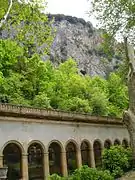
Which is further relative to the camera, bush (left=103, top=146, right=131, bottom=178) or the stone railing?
the stone railing

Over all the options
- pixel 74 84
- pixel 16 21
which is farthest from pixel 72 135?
pixel 74 84

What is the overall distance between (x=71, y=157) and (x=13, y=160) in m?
4.21

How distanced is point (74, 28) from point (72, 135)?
3527 centimetres

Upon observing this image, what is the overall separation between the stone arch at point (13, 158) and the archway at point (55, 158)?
210cm

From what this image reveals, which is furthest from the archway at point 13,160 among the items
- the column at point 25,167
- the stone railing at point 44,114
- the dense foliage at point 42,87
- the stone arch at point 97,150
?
the dense foliage at point 42,87

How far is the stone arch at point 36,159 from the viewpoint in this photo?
44.3 feet

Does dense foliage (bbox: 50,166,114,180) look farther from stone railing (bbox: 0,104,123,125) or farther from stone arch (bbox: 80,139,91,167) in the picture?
stone arch (bbox: 80,139,91,167)

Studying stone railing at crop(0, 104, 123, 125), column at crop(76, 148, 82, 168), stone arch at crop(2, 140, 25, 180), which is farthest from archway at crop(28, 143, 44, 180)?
column at crop(76, 148, 82, 168)

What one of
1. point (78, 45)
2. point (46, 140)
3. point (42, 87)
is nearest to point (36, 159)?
point (46, 140)

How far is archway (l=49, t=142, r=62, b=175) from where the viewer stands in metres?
14.7

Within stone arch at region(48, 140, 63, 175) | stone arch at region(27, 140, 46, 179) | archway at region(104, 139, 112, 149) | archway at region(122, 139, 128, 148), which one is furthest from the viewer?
archway at region(122, 139, 128, 148)

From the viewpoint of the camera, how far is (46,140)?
14344 millimetres

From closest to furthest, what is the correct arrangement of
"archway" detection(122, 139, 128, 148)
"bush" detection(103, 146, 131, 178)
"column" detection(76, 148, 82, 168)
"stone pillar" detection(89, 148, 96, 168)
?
"bush" detection(103, 146, 131, 178)
"column" detection(76, 148, 82, 168)
"stone pillar" detection(89, 148, 96, 168)
"archway" detection(122, 139, 128, 148)

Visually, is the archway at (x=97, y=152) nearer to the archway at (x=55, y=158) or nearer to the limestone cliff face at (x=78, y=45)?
the archway at (x=55, y=158)
